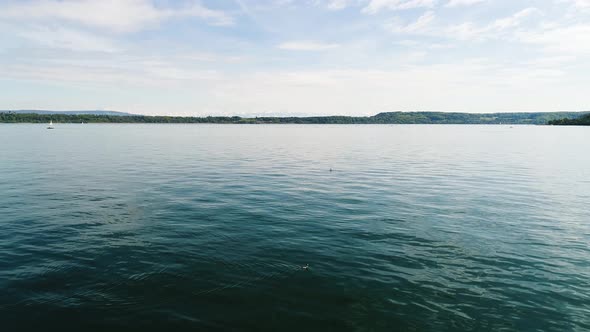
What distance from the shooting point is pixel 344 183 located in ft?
140

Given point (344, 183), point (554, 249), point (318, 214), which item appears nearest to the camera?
point (554, 249)

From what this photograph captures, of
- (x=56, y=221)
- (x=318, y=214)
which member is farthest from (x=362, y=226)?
(x=56, y=221)

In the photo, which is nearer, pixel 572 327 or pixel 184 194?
pixel 572 327

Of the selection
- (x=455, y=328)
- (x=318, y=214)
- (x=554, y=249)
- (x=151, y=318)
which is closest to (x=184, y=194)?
(x=318, y=214)

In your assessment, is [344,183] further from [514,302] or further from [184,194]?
[514,302]

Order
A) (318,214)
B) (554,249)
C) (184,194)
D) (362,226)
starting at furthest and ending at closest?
(184,194)
(318,214)
(362,226)
(554,249)

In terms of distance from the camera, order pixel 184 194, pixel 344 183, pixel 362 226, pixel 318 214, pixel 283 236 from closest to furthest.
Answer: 1. pixel 283 236
2. pixel 362 226
3. pixel 318 214
4. pixel 184 194
5. pixel 344 183

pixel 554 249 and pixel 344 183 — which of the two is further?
pixel 344 183

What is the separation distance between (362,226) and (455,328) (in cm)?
1178

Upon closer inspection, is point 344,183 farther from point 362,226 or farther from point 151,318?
point 151,318

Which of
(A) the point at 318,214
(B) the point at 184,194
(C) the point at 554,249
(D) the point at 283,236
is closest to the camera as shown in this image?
(C) the point at 554,249

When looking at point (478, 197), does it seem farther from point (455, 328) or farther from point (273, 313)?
point (273, 313)

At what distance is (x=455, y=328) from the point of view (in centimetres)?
1301

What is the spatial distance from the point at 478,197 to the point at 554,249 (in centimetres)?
1495
